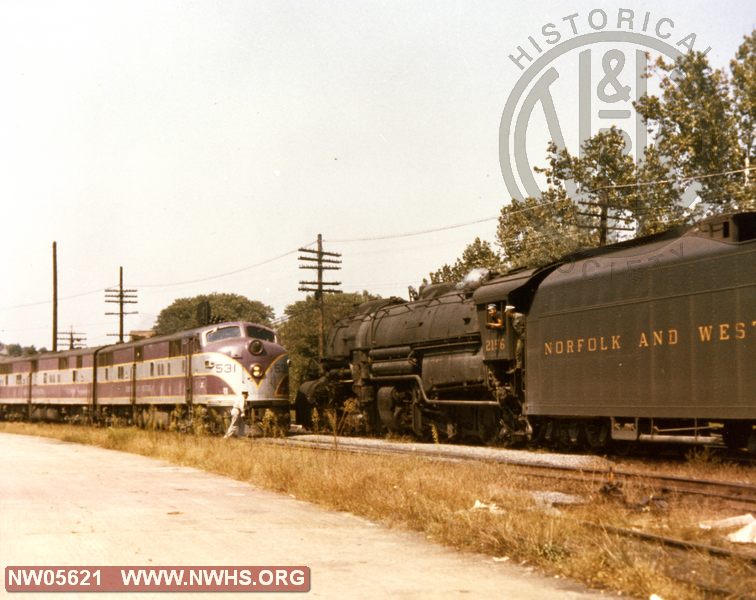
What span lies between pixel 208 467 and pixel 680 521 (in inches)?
373

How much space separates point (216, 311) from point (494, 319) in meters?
91.7

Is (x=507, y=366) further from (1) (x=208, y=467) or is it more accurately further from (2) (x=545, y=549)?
(2) (x=545, y=549)

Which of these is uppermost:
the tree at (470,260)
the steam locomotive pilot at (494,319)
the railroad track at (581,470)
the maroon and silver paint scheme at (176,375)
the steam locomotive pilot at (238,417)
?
the tree at (470,260)

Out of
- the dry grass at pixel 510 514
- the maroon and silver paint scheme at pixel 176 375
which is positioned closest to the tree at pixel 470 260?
the maroon and silver paint scheme at pixel 176 375

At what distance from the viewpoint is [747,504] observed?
988 centimetres

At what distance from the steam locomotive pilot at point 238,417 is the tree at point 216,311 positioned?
262 feet

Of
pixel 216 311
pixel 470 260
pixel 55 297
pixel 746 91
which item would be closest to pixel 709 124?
pixel 746 91

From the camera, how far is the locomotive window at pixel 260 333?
25.9 meters

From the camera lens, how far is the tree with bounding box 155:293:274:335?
108062mm

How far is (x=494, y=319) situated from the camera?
60.0 feet

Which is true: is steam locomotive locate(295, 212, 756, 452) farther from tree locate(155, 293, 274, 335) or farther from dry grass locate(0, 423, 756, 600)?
tree locate(155, 293, 274, 335)

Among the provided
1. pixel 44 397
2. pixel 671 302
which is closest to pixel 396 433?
pixel 671 302

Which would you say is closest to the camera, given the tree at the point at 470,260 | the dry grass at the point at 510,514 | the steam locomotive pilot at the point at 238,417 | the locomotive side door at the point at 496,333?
the dry grass at the point at 510,514

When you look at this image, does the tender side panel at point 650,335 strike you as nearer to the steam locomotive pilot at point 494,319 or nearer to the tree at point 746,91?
the steam locomotive pilot at point 494,319
